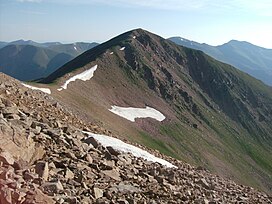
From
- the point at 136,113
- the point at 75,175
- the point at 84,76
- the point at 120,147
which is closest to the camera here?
the point at 75,175

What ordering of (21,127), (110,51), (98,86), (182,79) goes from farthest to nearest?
1. (182,79)
2. (110,51)
3. (98,86)
4. (21,127)

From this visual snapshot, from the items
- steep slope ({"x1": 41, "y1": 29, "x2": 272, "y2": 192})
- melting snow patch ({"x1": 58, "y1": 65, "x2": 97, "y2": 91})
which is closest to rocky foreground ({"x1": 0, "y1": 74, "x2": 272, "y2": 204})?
steep slope ({"x1": 41, "y1": 29, "x2": 272, "y2": 192})

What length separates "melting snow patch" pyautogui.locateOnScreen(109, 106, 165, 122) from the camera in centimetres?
8394

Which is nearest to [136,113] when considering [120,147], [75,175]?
[120,147]

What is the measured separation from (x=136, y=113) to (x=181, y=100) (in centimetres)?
3483

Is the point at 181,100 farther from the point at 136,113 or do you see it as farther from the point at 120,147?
the point at 120,147

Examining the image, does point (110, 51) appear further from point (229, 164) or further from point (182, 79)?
point (229, 164)

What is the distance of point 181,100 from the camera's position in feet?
403

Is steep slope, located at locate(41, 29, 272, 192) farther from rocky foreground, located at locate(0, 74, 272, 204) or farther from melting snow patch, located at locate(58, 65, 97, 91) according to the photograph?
rocky foreground, located at locate(0, 74, 272, 204)

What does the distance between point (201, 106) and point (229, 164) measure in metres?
34.6

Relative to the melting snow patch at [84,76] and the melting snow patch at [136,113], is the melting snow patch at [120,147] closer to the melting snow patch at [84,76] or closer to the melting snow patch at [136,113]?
the melting snow patch at [84,76]

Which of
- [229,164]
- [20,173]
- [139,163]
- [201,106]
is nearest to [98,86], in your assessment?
[229,164]

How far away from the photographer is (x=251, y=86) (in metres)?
161

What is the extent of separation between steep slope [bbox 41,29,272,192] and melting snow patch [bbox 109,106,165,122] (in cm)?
177
